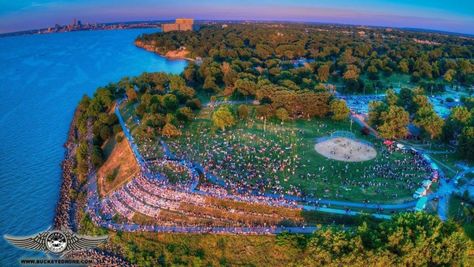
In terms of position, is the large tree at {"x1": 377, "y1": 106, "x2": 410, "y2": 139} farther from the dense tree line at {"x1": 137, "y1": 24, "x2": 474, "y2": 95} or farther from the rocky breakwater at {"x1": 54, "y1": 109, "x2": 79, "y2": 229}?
the rocky breakwater at {"x1": 54, "y1": 109, "x2": 79, "y2": 229}

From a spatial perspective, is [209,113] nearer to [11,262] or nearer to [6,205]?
[6,205]

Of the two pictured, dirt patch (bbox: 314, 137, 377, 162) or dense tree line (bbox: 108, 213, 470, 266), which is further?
dirt patch (bbox: 314, 137, 377, 162)

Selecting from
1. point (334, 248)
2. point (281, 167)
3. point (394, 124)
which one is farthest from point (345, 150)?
point (334, 248)

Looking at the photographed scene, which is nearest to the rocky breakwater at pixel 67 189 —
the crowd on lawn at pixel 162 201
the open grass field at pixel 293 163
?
the crowd on lawn at pixel 162 201

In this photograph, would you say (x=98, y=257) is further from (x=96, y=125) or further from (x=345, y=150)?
(x=345, y=150)

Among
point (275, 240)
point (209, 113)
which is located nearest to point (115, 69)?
point (209, 113)

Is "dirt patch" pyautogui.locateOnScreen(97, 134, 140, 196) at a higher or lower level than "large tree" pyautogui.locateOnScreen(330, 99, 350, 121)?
lower

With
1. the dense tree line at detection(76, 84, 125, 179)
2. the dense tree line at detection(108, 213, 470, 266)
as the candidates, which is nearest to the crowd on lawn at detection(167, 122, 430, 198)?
the dense tree line at detection(108, 213, 470, 266)
